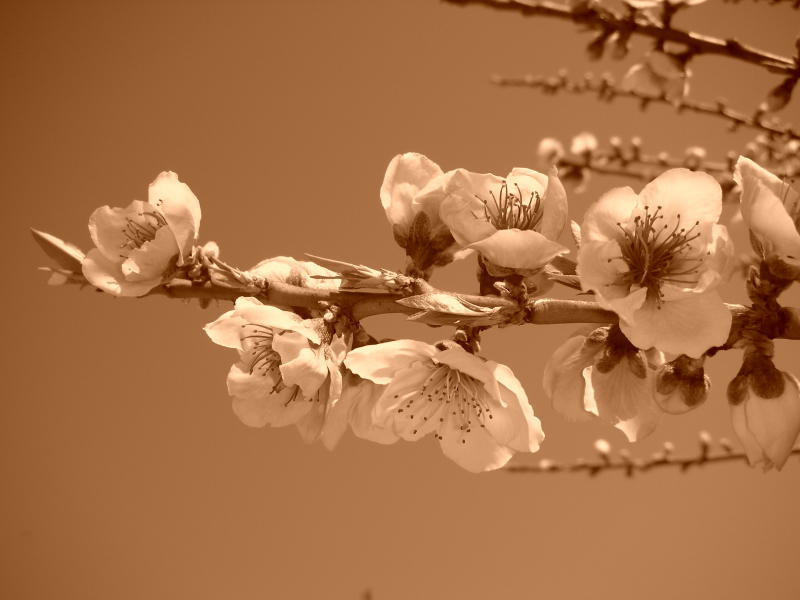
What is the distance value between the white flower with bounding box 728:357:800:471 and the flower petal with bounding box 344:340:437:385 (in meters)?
0.52

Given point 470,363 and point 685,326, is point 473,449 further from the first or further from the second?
point 685,326

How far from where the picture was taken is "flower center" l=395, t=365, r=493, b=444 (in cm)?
115

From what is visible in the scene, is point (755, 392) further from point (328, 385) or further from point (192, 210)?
point (192, 210)

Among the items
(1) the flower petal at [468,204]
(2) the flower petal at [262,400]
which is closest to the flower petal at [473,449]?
(2) the flower petal at [262,400]

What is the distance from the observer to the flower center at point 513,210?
3.68ft

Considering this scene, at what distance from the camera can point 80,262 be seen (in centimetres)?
119

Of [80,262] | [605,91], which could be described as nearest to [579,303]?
[80,262]

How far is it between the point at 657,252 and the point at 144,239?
0.97 meters

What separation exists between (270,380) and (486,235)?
1.58ft

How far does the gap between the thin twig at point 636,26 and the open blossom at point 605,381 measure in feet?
2.90

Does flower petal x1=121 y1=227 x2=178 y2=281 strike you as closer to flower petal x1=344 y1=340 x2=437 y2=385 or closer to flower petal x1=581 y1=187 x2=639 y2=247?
flower petal x1=344 y1=340 x2=437 y2=385

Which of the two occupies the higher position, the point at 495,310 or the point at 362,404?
the point at 495,310

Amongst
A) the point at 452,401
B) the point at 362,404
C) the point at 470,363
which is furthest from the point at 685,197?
the point at 362,404

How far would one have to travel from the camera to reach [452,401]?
122 cm
